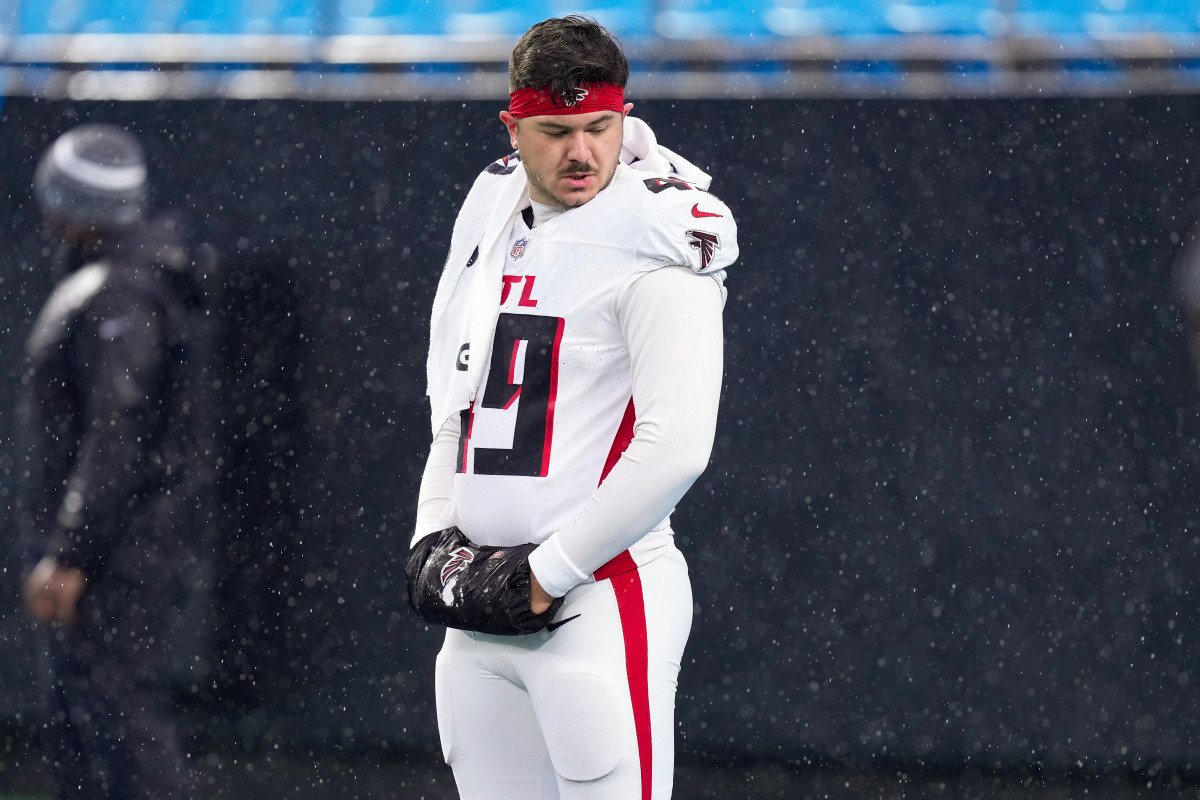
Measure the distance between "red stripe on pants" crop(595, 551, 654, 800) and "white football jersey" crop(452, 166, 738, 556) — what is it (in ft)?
0.34

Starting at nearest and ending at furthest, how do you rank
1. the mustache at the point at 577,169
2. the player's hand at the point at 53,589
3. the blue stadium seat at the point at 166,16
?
the mustache at the point at 577,169, the player's hand at the point at 53,589, the blue stadium seat at the point at 166,16

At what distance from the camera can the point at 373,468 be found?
345cm

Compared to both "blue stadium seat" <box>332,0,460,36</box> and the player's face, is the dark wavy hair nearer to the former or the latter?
the player's face

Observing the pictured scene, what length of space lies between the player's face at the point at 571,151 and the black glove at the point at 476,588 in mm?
485

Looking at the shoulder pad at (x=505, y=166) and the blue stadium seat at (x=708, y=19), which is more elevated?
the blue stadium seat at (x=708, y=19)

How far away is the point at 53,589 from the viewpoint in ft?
9.65

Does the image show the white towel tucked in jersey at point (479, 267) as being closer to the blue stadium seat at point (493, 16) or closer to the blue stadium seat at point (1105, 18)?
the blue stadium seat at point (493, 16)

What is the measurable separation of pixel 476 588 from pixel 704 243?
1.75 ft

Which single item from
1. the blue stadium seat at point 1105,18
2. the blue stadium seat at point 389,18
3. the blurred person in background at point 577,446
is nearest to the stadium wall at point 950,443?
the blue stadium seat at point 1105,18

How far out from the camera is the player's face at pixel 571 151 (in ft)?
5.65

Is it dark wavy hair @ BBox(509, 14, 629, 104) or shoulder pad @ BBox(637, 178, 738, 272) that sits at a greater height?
dark wavy hair @ BBox(509, 14, 629, 104)

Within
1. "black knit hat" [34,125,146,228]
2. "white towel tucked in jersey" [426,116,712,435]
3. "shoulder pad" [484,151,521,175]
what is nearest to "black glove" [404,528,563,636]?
"white towel tucked in jersey" [426,116,712,435]

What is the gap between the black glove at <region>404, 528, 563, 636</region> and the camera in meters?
1.66

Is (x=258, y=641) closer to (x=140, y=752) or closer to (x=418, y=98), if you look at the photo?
(x=140, y=752)
